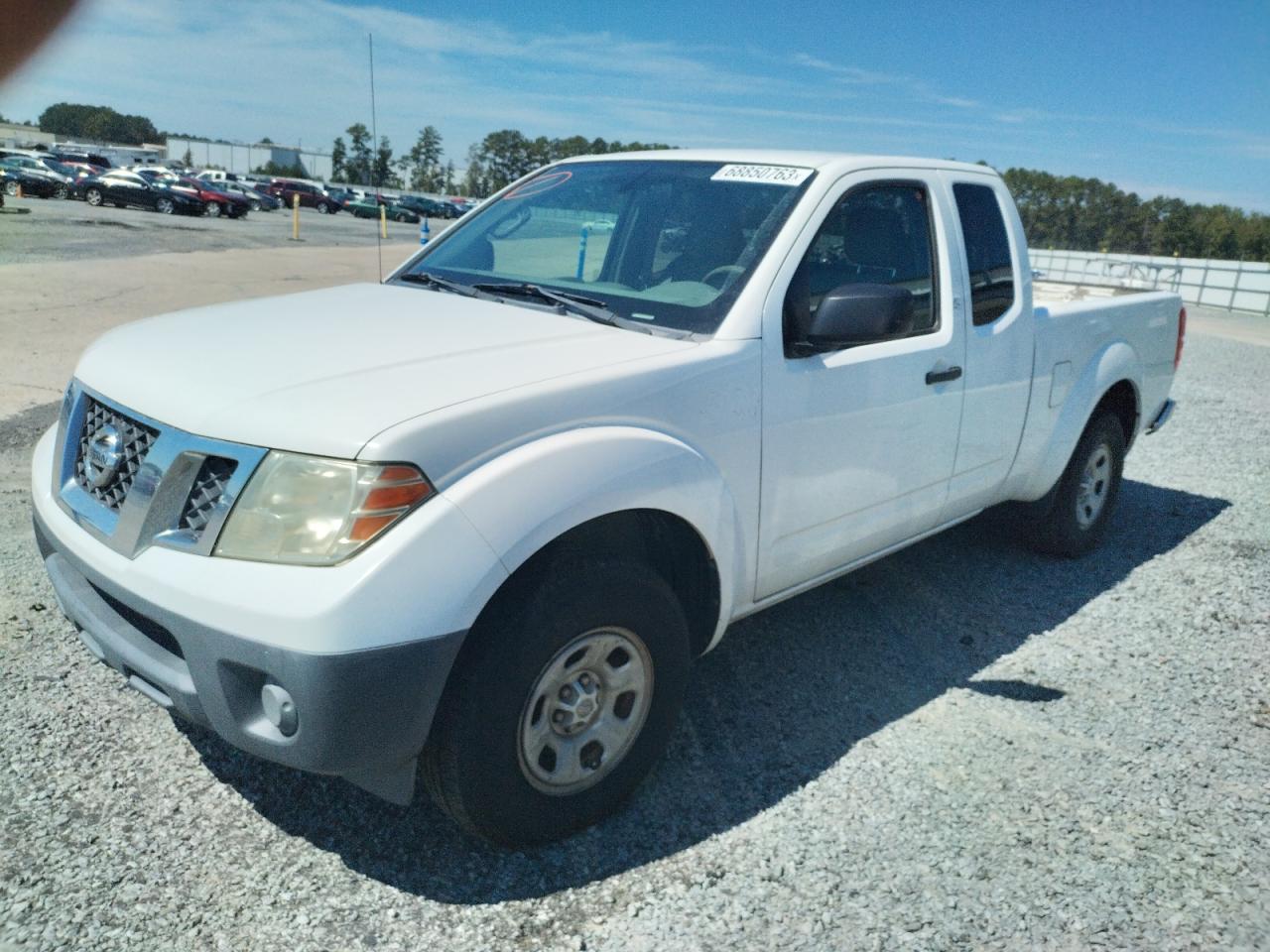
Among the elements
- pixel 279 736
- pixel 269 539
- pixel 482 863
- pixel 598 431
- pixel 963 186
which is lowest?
pixel 482 863

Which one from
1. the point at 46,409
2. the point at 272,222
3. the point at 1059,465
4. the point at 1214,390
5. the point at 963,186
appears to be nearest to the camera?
the point at 963,186

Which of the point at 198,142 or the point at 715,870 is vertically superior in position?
the point at 198,142

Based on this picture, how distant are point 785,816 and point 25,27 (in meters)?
3.27

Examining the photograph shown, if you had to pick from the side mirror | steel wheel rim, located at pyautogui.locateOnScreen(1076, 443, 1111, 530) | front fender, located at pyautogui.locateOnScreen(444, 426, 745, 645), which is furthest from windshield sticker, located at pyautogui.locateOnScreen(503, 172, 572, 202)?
steel wheel rim, located at pyautogui.locateOnScreen(1076, 443, 1111, 530)

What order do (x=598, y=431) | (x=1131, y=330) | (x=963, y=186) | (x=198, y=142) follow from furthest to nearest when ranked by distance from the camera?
(x=198, y=142)
(x=1131, y=330)
(x=963, y=186)
(x=598, y=431)

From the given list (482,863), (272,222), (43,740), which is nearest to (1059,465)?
(482,863)

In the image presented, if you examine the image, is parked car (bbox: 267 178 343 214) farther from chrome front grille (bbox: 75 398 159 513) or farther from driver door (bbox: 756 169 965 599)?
chrome front grille (bbox: 75 398 159 513)

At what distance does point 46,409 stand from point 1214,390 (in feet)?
39.3

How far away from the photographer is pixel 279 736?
224 centimetres

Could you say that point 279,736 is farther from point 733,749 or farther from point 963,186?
point 963,186

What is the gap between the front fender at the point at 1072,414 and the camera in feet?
15.1

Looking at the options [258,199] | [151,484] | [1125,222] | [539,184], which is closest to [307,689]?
[151,484]

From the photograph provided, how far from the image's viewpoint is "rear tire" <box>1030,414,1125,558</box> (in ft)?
16.5

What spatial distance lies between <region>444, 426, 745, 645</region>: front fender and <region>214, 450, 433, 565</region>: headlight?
132 millimetres
